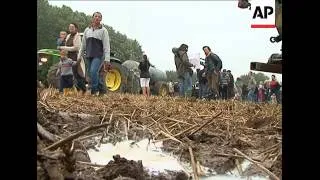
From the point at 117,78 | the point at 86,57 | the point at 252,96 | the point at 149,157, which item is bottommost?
the point at 149,157

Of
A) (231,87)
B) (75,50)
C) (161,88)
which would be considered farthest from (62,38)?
(231,87)

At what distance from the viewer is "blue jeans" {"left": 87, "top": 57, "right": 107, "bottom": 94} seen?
112 inches

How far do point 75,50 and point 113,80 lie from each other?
270mm

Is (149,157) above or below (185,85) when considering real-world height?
below

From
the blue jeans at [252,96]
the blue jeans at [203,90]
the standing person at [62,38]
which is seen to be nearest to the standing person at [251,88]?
the blue jeans at [252,96]

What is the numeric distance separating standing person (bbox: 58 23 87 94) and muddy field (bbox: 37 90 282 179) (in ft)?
0.25

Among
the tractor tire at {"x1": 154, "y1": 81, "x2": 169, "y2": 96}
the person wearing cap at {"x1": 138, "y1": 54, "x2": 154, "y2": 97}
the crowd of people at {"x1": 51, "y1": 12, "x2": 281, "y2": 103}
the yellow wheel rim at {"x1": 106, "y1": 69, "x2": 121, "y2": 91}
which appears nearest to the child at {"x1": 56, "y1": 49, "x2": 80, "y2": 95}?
the crowd of people at {"x1": 51, "y1": 12, "x2": 281, "y2": 103}

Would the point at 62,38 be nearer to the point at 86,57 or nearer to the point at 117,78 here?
the point at 86,57

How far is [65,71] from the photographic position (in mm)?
2793

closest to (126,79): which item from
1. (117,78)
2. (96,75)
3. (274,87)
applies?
(117,78)

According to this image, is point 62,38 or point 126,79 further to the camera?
point 126,79
